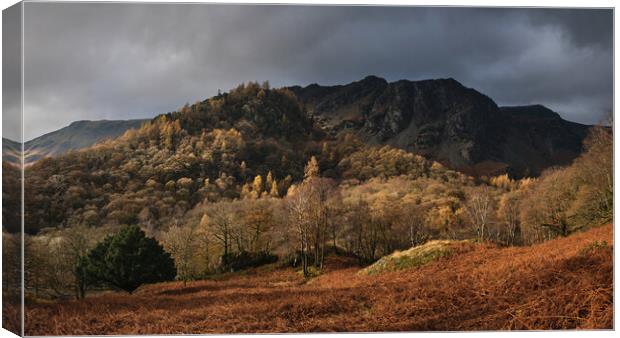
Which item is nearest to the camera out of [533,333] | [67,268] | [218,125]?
[533,333]

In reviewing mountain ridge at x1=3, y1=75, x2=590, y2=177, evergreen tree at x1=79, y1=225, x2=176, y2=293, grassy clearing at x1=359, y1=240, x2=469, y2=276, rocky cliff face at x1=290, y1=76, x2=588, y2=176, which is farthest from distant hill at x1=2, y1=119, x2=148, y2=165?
grassy clearing at x1=359, y1=240, x2=469, y2=276

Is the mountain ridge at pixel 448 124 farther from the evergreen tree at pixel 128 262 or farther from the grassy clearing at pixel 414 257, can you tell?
the evergreen tree at pixel 128 262

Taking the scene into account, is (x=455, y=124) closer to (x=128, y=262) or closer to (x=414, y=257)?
(x=414, y=257)

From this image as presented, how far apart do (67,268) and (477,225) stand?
7.05 m

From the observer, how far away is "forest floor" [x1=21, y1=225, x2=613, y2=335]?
25.8ft

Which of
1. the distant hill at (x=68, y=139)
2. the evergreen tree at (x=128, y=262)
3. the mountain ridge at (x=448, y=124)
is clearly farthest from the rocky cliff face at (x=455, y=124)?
the evergreen tree at (x=128, y=262)

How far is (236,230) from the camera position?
399 inches

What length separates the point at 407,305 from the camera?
8.12 m

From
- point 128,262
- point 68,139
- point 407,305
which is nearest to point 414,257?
point 407,305

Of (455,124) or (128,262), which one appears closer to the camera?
(128,262)

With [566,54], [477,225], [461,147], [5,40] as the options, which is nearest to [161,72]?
[5,40]

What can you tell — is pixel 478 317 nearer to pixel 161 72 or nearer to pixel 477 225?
pixel 477 225

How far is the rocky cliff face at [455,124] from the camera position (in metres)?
9.61

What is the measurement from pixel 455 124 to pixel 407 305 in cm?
371
